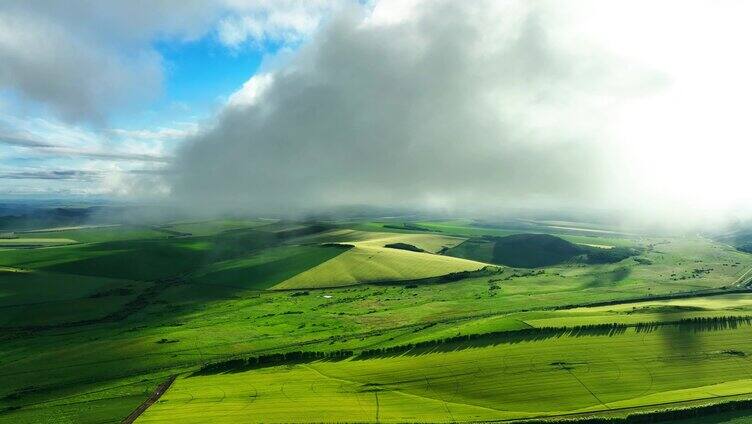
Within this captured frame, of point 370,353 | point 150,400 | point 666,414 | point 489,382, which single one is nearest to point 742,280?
point 666,414

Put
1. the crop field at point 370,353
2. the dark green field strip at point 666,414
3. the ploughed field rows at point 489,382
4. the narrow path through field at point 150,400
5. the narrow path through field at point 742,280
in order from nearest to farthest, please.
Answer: the dark green field strip at point 666,414
the narrow path through field at point 150,400
the ploughed field rows at point 489,382
the crop field at point 370,353
the narrow path through field at point 742,280

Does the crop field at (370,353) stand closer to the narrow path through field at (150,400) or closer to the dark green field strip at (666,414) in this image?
the dark green field strip at (666,414)

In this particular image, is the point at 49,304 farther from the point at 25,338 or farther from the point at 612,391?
the point at 612,391

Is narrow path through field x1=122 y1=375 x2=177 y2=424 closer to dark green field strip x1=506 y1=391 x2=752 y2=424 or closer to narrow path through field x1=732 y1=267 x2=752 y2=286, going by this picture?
dark green field strip x1=506 y1=391 x2=752 y2=424

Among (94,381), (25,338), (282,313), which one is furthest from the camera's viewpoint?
(282,313)

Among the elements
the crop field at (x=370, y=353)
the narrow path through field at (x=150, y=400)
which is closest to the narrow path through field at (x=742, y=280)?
the crop field at (x=370, y=353)

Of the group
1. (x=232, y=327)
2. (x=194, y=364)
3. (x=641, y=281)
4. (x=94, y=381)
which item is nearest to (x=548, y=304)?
(x=641, y=281)
